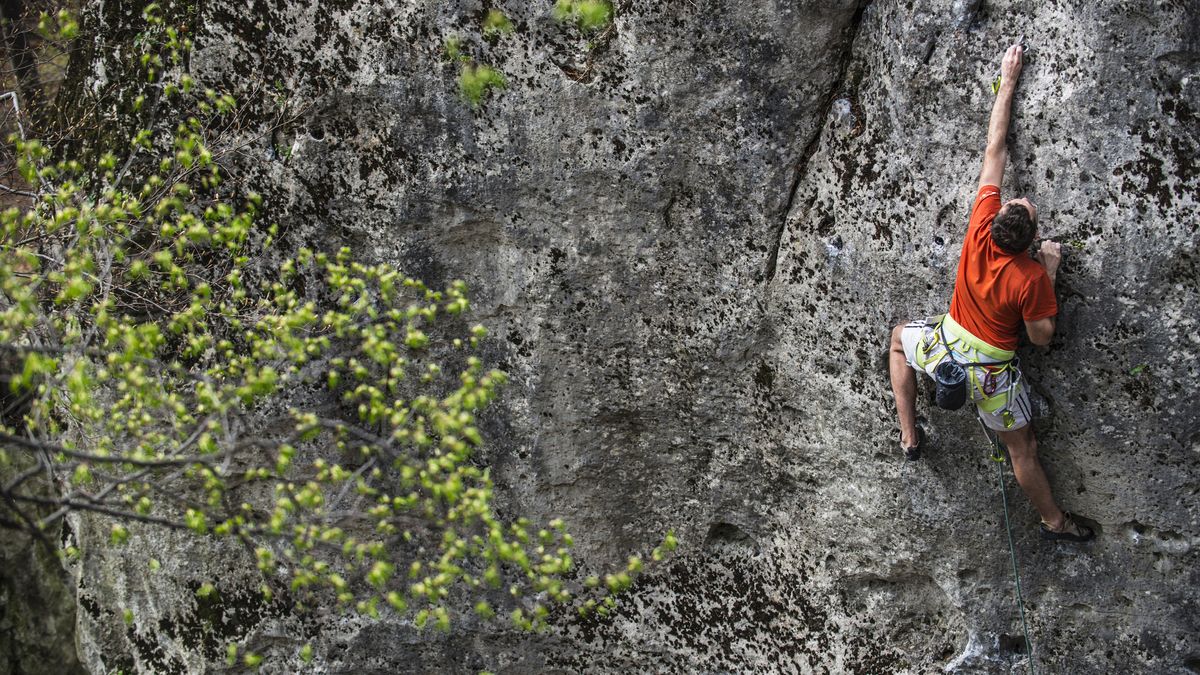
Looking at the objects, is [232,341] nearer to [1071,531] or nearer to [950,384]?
[950,384]

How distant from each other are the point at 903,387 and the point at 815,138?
185 centimetres

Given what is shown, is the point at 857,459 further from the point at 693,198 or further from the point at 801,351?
the point at 693,198

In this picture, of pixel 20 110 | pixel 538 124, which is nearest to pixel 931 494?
pixel 538 124

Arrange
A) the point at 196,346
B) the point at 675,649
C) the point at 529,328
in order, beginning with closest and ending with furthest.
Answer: the point at 196,346, the point at 529,328, the point at 675,649

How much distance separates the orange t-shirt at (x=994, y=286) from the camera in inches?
239

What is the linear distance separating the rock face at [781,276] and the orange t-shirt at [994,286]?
1.06 feet

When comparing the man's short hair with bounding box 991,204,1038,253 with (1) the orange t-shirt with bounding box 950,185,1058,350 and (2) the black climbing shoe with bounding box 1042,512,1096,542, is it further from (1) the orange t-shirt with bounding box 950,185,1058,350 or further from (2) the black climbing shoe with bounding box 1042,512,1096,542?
(2) the black climbing shoe with bounding box 1042,512,1096,542

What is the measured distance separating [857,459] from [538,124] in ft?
11.1

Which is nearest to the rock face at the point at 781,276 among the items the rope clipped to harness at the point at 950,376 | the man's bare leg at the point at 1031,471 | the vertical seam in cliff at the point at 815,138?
the vertical seam in cliff at the point at 815,138

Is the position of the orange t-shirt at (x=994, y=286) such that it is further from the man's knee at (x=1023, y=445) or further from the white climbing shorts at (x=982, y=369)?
the man's knee at (x=1023, y=445)

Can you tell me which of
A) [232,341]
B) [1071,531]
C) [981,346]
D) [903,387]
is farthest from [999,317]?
[232,341]

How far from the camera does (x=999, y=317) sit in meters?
6.28

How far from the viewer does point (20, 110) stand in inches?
351

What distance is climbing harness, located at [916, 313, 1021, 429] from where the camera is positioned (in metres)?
6.44
